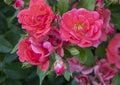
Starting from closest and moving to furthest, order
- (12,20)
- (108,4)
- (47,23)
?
(47,23) → (108,4) → (12,20)

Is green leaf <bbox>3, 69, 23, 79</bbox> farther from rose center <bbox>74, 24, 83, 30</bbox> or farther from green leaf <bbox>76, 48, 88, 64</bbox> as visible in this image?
rose center <bbox>74, 24, 83, 30</bbox>

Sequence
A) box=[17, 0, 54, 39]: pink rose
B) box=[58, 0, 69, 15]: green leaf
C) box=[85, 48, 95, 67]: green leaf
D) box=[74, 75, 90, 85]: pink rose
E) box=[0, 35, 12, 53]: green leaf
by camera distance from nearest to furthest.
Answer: box=[17, 0, 54, 39]: pink rose
box=[58, 0, 69, 15]: green leaf
box=[85, 48, 95, 67]: green leaf
box=[74, 75, 90, 85]: pink rose
box=[0, 35, 12, 53]: green leaf

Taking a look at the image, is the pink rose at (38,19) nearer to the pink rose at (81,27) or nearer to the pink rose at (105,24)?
the pink rose at (81,27)

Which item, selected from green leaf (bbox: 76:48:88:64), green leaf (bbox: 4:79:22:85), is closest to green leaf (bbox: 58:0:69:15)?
green leaf (bbox: 76:48:88:64)

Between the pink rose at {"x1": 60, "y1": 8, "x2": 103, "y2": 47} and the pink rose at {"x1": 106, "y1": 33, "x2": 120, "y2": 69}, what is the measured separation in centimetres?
23

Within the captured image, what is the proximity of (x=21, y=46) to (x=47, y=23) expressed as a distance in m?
0.12

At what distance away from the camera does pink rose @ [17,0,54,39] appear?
42.9 inches

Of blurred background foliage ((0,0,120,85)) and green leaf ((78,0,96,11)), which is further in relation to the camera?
blurred background foliage ((0,0,120,85))

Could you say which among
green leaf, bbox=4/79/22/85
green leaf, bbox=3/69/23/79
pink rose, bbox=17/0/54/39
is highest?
pink rose, bbox=17/0/54/39

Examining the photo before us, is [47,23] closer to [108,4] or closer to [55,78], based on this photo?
[108,4]

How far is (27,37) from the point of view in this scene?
1.17 meters

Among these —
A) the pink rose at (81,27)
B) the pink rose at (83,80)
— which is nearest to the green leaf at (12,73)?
the pink rose at (83,80)

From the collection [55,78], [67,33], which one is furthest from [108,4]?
[55,78]

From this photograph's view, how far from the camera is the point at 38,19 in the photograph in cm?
110
